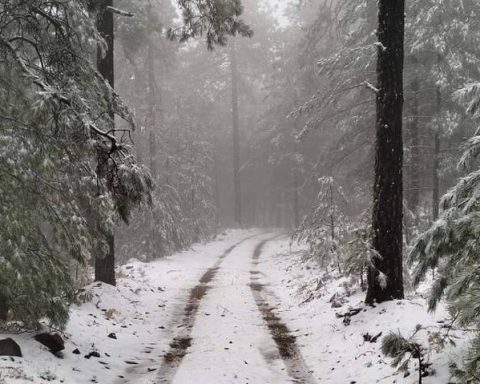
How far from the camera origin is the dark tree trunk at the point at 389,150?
365 inches

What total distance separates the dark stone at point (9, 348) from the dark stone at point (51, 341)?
63cm

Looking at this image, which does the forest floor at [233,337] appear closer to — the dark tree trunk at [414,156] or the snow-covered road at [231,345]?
the snow-covered road at [231,345]

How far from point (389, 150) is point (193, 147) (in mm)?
27970

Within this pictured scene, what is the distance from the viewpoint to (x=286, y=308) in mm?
12500

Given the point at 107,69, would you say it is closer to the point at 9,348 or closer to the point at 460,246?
the point at 9,348

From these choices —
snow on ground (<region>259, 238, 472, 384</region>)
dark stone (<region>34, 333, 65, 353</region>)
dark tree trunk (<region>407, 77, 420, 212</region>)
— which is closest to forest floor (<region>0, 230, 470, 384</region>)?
snow on ground (<region>259, 238, 472, 384</region>)

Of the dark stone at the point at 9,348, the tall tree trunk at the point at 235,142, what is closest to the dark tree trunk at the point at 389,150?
the dark stone at the point at 9,348

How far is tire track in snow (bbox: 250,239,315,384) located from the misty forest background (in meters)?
1.92

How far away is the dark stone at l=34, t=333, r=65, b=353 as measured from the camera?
7434 millimetres

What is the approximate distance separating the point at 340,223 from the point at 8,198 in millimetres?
11491

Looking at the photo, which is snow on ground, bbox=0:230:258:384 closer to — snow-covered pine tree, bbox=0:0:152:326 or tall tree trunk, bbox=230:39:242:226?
snow-covered pine tree, bbox=0:0:152:326

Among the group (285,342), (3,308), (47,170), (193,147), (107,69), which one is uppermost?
(193,147)

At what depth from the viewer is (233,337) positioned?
31.4ft

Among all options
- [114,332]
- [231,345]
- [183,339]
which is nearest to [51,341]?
[114,332]
